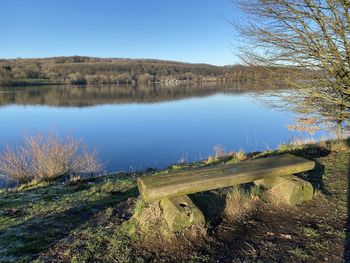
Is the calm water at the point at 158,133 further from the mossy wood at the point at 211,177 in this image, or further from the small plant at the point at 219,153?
the mossy wood at the point at 211,177

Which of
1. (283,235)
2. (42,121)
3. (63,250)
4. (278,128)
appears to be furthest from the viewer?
(42,121)

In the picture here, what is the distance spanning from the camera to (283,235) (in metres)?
3.50

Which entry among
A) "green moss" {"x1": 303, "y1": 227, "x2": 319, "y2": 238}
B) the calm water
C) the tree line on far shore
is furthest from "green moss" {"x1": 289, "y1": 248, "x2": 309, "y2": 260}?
the tree line on far shore

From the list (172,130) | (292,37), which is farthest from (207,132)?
(292,37)

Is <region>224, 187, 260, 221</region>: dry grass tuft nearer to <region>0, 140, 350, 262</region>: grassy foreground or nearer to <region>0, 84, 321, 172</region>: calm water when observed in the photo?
<region>0, 140, 350, 262</region>: grassy foreground

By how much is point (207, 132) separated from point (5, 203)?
17.3m

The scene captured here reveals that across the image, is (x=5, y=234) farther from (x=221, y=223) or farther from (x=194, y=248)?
(x=221, y=223)

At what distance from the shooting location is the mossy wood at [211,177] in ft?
11.3

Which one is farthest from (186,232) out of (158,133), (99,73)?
(99,73)

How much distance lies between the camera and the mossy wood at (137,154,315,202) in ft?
11.3

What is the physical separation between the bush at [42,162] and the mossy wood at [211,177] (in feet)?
23.9

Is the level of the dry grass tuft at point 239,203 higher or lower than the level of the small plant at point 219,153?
higher

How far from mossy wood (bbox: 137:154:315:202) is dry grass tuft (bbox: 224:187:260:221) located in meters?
0.25

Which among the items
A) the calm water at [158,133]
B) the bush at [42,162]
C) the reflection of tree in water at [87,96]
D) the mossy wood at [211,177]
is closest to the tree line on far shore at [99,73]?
the reflection of tree in water at [87,96]
